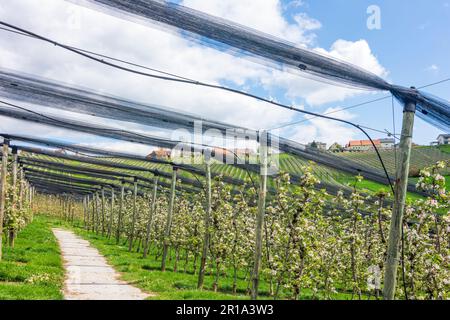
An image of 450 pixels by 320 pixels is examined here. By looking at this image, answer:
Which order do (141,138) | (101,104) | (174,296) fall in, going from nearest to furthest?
(101,104) → (174,296) → (141,138)

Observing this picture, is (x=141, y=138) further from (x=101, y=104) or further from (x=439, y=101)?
(x=439, y=101)

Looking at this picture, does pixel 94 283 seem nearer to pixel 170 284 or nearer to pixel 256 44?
pixel 170 284

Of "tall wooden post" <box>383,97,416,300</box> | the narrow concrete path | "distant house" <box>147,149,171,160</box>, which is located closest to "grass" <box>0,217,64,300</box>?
the narrow concrete path

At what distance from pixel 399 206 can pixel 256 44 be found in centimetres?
319

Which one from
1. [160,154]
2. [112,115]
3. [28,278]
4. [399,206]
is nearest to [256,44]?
[399,206]

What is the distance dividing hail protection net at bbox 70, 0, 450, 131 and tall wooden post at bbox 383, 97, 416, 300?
1.13 feet

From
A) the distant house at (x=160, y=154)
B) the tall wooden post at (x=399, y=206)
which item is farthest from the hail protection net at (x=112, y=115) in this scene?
the tall wooden post at (x=399, y=206)

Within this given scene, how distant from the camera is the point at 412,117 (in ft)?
19.1

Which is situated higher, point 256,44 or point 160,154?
point 256,44

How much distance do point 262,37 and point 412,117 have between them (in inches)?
105

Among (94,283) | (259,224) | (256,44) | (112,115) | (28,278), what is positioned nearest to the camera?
(256,44)

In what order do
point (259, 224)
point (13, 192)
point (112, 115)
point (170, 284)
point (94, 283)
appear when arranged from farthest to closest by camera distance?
point (13, 192), point (170, 284), point (94, 283), point (112, 115), point (259, 224)

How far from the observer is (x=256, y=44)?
5.34 m
